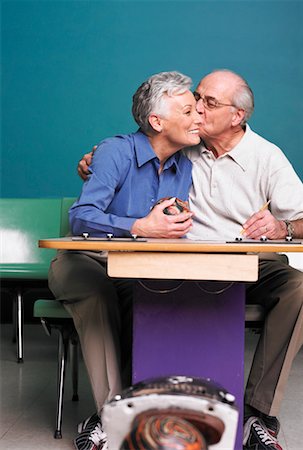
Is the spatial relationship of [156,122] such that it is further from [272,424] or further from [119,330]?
[272,424]

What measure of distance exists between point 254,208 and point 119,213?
538 mm

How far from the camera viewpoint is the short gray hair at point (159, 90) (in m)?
3.00

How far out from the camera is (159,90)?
3010 millimetres

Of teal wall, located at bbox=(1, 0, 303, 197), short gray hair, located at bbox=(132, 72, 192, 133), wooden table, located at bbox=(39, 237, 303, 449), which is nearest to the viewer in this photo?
wooden table, located at bbox=(39, 237, 303, 449)

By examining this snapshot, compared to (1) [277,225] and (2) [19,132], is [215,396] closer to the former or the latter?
(1) [277,225]

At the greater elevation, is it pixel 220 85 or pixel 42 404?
pixel 220 85

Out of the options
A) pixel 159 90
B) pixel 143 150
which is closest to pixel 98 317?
pixel 143 150

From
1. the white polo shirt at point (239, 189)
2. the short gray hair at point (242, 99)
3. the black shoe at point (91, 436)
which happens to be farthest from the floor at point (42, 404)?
the short gray hair at point (242, 99)

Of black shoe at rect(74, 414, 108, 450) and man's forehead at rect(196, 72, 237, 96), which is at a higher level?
man's forehead at rect(196, 72, 237, 96)

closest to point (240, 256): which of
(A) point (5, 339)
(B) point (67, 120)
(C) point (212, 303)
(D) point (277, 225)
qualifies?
(C) point (212, 303)

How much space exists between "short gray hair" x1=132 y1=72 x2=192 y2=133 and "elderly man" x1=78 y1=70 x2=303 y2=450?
0.24 m

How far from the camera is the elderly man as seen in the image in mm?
2723

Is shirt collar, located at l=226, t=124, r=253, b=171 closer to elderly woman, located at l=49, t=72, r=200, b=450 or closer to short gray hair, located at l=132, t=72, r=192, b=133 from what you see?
elderly woman, located at l=49, t=72, r=200, b=450

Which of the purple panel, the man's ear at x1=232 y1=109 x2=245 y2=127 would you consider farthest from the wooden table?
the man's ear at x1=232 y1=109 x2=245 y2=127
